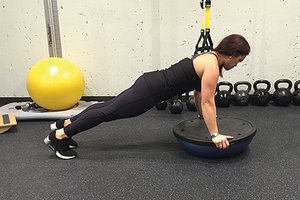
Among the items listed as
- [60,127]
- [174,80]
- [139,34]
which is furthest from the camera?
[139,34]

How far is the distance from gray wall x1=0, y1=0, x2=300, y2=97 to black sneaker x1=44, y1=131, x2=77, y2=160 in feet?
5.12

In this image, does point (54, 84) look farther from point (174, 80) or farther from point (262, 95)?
point (262, 95)

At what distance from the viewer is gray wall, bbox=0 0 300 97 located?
2.98m

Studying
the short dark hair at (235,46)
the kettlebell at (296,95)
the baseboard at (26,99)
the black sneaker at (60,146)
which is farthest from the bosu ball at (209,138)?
the baseboard at (26,99)

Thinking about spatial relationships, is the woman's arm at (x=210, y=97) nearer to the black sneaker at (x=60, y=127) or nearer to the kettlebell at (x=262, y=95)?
the black sneaker at (x=60, y=127)

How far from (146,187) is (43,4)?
2642 mm

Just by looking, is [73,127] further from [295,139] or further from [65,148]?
[295,139]

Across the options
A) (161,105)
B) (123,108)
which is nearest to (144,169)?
(123,108)

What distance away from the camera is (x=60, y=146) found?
1.71 m

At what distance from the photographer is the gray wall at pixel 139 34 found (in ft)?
9.77

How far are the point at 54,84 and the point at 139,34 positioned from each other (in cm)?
122

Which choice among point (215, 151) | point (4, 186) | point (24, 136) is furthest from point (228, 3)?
point (4, 186)

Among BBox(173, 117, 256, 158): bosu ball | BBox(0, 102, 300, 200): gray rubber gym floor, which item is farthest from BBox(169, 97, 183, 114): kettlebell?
BBox(173, 117, 256, 158): bosu ball

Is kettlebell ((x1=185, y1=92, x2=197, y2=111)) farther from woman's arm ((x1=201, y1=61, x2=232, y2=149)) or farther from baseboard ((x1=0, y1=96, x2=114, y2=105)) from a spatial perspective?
woman's arm ((x1=201, y1=61, x2=232, y2=149))
